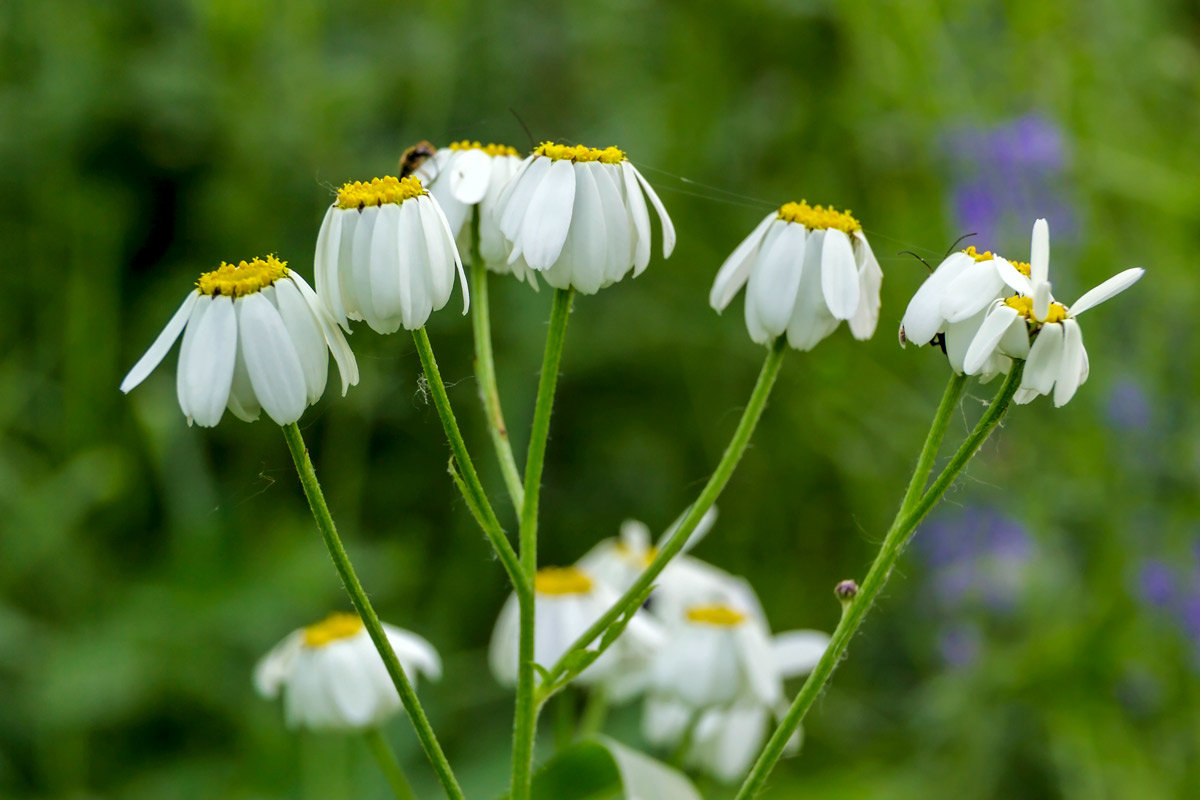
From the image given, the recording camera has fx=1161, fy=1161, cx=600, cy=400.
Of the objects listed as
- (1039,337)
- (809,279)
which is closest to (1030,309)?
(1039,337)

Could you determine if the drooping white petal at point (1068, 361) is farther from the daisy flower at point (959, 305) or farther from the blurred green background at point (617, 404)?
the blurred green background at point (617, 404)

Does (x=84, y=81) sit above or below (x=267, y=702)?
above

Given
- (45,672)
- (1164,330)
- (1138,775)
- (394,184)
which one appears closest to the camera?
(394,184)

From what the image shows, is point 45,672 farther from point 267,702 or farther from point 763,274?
point 763,274

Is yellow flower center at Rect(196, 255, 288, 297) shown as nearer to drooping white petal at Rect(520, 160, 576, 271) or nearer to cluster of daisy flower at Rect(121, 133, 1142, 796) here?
cluster of daisy flower at Rect(121, 133, 1142, 796)

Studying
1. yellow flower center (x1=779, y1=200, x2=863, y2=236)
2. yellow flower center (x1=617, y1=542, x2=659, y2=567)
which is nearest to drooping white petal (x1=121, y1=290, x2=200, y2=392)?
yellow flower center (x1=779, y1=200, x2=863, y2=236)

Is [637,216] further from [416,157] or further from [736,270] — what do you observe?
[416,157]

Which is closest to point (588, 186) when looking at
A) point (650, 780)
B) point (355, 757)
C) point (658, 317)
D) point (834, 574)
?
point (650, 780)
